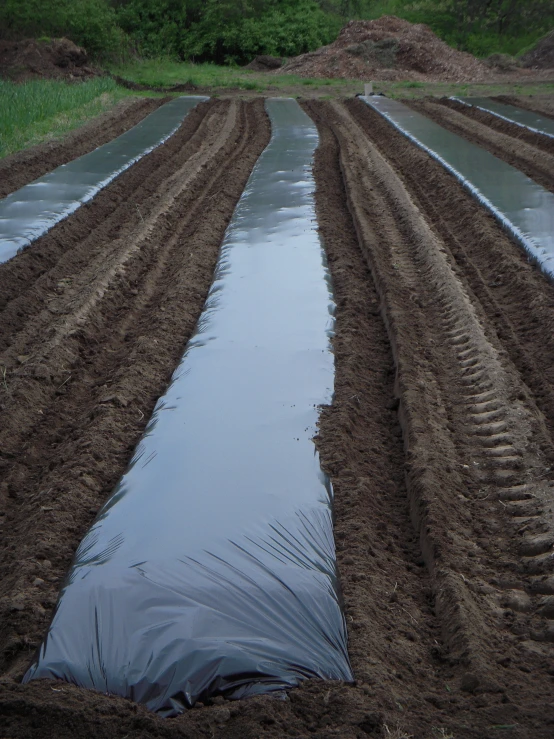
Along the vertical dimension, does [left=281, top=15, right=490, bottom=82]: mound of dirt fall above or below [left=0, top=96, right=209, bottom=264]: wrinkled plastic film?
above

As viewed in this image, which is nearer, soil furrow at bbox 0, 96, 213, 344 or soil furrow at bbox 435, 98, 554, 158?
soil furrow at bbox 0, 96, 213, 344

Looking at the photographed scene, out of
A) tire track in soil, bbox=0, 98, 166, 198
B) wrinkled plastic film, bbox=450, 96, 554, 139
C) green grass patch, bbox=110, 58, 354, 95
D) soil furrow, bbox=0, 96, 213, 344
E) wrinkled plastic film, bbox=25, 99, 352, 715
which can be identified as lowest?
wrinkled plastic film, bbox=25, 99, 352, 715

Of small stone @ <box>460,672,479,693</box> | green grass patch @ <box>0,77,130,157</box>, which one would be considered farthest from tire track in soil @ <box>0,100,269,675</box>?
green grass patch @ <box>0,77,130,157</box>

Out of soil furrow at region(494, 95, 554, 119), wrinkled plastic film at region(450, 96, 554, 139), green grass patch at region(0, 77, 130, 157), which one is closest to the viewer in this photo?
wrinkled plastic film at region(450, 96, 554, 139)

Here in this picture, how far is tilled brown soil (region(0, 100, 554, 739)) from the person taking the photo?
7.64 feet

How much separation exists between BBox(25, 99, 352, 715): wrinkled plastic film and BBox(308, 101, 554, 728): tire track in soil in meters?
0.50

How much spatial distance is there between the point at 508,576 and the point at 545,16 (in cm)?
3513

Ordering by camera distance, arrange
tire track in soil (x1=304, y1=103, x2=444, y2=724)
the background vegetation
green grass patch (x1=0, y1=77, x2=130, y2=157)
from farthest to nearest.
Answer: the background vegetation
green grass patch (x1=0, y1=77, x2=130, y2=157)
tire track in soil (x1=304, y1=103, x2=444, y2=724)

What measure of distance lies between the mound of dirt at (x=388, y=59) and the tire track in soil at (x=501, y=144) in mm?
8894

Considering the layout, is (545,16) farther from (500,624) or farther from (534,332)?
(500,624)

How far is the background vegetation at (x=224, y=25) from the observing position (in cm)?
2581

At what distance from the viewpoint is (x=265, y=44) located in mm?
28812

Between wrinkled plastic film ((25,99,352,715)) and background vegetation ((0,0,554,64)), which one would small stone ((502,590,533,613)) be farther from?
background vegetation ((0,0,554,64))

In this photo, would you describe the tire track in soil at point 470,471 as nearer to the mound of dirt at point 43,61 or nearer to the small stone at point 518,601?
the small stone at point 518,601
